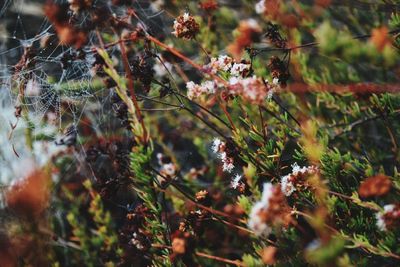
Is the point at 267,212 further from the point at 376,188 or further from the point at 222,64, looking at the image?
the point at 222,64

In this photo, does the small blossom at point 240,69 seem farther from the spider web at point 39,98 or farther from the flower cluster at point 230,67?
the spider web at point 39,98

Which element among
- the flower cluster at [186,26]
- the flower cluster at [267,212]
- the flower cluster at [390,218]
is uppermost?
the flower cluster at [186,26]

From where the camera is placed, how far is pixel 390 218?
1.07 m

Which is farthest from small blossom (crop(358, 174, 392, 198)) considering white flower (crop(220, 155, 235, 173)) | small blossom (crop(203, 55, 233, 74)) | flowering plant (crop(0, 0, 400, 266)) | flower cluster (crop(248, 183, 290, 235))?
small blossom (crop(203, 55, 233, 74))

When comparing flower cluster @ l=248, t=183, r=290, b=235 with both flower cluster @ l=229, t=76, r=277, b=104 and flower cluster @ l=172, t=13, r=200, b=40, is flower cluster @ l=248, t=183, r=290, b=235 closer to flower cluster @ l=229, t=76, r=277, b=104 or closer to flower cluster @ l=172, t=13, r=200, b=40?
flower cluster @ l=229, t=76, r=277, b=104

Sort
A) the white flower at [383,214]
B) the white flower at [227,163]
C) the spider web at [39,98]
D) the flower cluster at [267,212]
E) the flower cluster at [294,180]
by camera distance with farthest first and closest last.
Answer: the spider web at [39,98]
the white flower at [227,163]
the flower cluster at [294,180]
the white flower at [383,214]
the flower cluster at [267,212]

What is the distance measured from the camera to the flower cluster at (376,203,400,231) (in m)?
1.06

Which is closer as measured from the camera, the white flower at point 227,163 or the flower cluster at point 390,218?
the flower cluster at point 390,218

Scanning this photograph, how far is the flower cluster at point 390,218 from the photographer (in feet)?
3.49

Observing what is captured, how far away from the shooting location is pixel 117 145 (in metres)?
1.53

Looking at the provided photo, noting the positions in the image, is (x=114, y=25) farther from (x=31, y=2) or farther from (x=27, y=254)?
(x=31, y=2)

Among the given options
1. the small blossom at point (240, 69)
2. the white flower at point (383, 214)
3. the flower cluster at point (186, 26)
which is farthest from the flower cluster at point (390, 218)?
the flower cluster at point (186, 26)

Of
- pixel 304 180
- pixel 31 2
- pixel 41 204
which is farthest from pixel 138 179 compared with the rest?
pixel 31 2

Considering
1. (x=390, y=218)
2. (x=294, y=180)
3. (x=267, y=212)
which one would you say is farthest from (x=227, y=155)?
(x=390, y=218)
